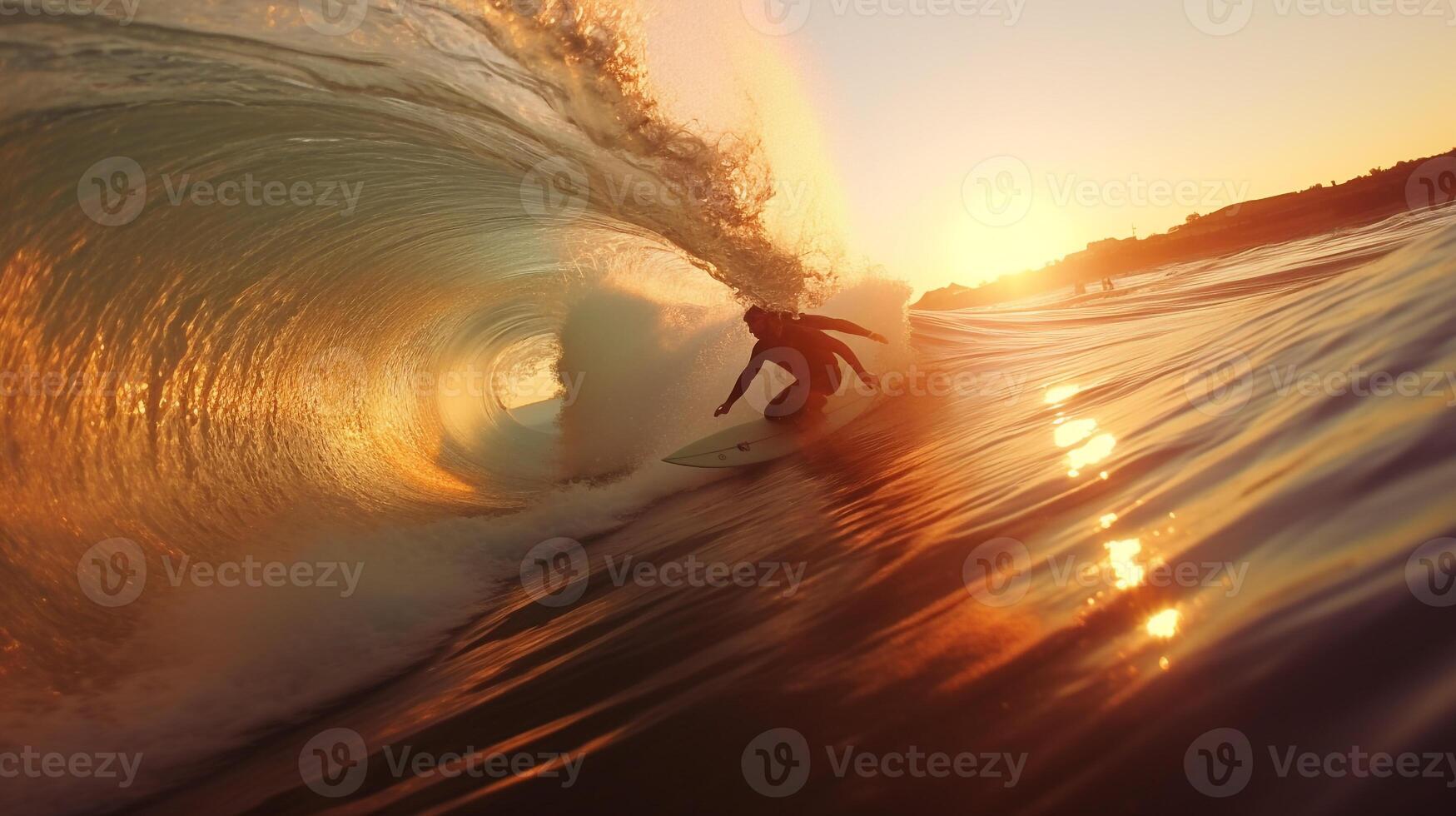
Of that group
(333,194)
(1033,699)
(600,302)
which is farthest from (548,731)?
(600,302)

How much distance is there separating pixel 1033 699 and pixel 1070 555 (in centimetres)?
83

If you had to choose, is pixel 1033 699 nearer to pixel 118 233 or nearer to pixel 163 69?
pixel 163 69

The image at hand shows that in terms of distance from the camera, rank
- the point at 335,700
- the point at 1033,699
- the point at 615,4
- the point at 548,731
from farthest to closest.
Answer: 1. the point at 615,4
2. the point at 335,700
3. the point at 548,731
4. the point at 1033,699

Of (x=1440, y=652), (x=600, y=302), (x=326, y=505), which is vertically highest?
(x=600, y=302)

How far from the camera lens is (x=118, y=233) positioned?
5.18 metres

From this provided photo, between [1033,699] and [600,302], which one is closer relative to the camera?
[1033,699]
